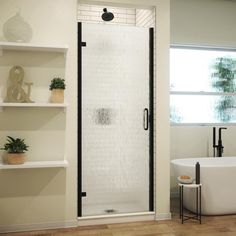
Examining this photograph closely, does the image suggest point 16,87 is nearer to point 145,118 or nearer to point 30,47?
point 30,47

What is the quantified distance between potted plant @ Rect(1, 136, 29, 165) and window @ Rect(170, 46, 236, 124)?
234 cm

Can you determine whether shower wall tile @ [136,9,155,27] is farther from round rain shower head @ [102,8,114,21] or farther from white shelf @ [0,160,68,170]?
white shelf @ [0,160,68,170]

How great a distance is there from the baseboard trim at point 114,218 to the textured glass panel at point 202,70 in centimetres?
193

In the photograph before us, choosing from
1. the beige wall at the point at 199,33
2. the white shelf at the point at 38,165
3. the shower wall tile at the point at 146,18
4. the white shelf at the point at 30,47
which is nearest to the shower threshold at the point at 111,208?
the white shelf at the point at 38,165

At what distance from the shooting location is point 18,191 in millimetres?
3189

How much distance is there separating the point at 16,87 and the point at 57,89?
0.40 meters

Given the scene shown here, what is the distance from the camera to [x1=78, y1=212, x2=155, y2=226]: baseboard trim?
3.38m

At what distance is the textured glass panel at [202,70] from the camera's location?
464cm

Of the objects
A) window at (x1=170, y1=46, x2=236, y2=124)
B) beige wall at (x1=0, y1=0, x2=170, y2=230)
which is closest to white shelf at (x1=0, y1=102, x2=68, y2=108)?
beige wall at (x1=0, y1=0, x2=170, y2=230)

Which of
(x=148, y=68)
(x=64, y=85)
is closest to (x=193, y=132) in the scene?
(x=148, y=68)

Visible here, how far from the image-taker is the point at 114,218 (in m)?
3.46

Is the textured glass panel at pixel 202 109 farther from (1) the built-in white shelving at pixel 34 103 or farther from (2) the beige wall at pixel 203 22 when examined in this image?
(1) the built-in white shelving at pixel 34 103

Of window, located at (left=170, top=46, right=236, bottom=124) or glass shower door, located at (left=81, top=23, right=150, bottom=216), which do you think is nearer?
glass shower door, located at (left=81, top=23, right=150, bottom=216)

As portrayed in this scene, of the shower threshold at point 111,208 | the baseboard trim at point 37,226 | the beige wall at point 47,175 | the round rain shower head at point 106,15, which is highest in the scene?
the round rain shower head at point 106,15
